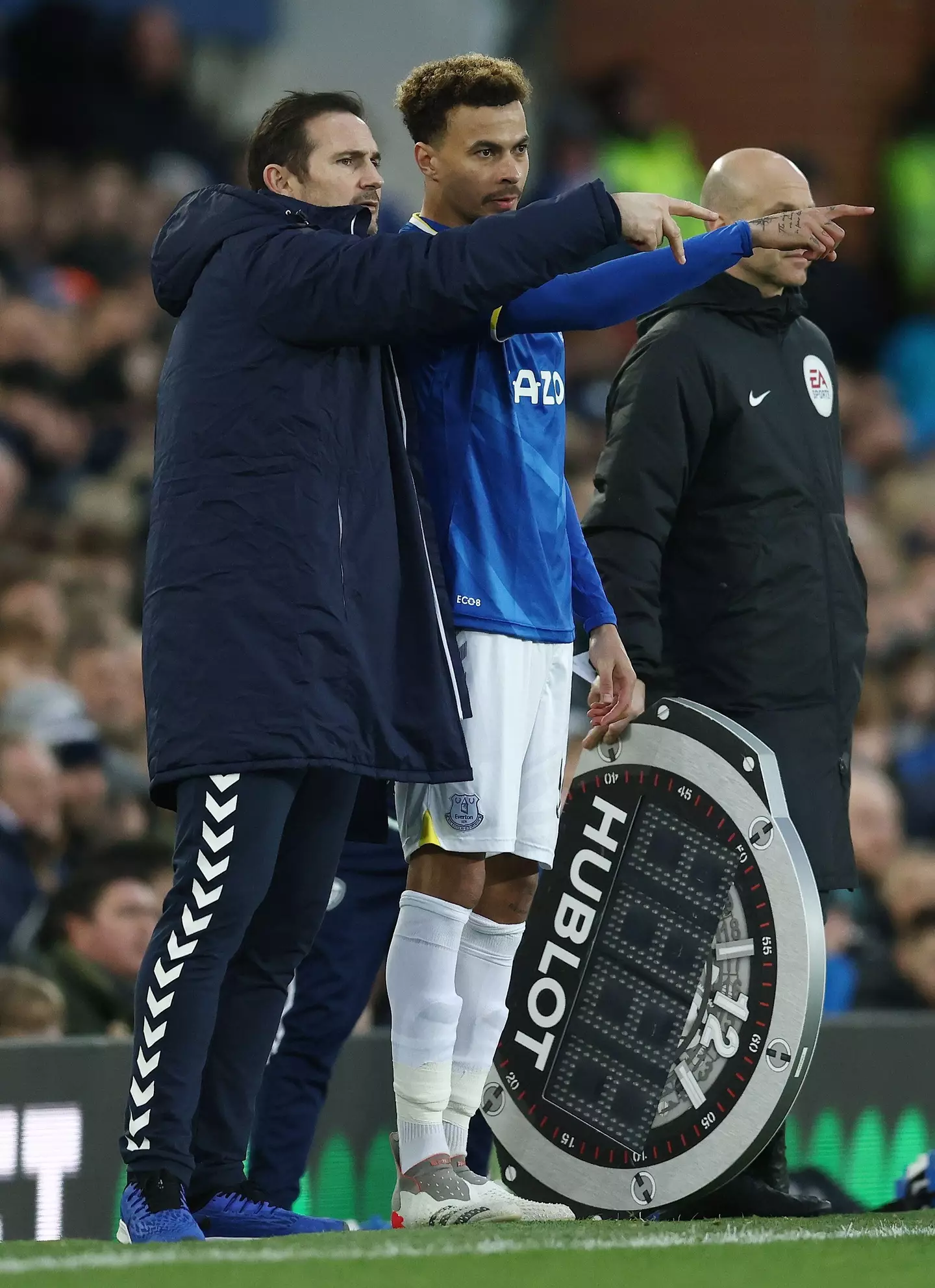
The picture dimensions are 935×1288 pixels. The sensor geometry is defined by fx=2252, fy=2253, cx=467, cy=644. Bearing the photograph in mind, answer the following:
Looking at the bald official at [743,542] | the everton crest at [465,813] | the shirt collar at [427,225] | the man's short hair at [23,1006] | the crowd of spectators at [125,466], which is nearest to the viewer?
the everton crest at [465,813]

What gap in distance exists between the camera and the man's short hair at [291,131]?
371cm

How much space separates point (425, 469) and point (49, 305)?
6.44 meters

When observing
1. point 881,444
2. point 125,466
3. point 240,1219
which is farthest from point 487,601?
point 881,444

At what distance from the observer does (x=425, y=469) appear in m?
3.84

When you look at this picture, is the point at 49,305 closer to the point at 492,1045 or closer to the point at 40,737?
the point at 40,737

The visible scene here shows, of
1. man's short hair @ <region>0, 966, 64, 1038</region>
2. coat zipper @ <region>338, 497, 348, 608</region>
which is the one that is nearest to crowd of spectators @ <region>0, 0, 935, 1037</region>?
man's short hair @ <region>0, 966, 64, 1038</region>

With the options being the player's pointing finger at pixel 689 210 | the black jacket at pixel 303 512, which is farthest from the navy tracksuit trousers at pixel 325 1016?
the player's pointing finger at pixel 689 210

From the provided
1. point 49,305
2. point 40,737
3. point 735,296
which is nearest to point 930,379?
point 49,305

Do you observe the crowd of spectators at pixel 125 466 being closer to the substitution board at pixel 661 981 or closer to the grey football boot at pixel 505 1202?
the substitution board at pixel 661 981

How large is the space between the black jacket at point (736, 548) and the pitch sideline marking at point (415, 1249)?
106cm

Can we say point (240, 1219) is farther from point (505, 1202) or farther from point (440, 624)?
point (440, 624)

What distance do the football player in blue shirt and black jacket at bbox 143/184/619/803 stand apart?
15 cm

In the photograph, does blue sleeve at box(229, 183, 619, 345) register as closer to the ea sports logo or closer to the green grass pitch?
the ea sports logo

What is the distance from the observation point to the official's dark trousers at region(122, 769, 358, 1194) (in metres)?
3.35
